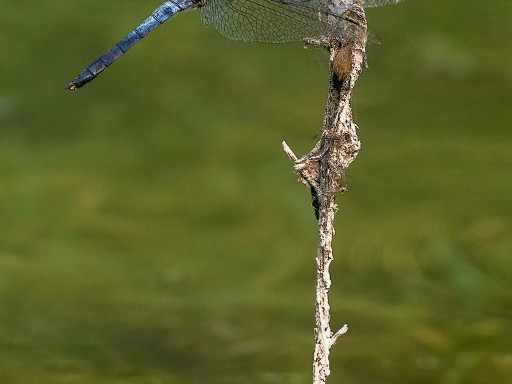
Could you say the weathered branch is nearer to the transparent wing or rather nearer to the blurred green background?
the transparent wing

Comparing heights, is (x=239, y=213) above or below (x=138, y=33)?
below

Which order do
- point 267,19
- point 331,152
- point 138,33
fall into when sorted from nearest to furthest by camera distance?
point 331,152 < point 267,19 < point 138,33

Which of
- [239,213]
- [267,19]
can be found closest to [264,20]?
[267,19]

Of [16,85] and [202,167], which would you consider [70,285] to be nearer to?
[202,167]

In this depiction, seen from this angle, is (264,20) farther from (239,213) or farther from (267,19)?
(239,213)

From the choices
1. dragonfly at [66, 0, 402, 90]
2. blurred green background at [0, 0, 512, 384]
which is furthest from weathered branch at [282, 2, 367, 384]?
blurred green background at [0, 0, 512, 384]

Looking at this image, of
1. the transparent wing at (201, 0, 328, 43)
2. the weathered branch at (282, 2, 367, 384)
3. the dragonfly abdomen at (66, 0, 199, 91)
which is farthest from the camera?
the dragonfly abdomen at (66, 0, 199, 91)

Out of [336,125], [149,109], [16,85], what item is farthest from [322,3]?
[16,85]
